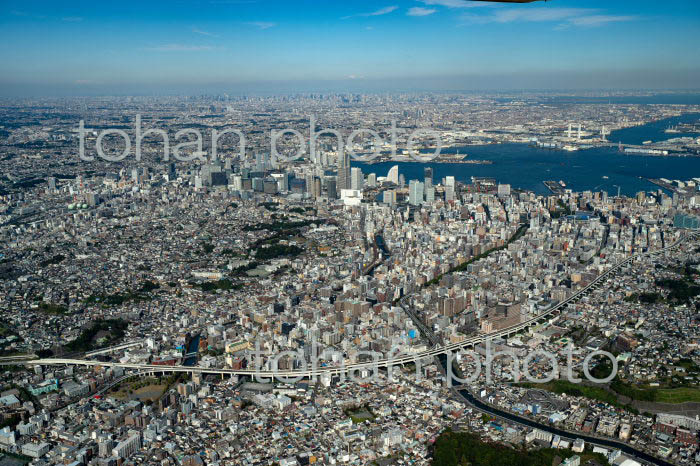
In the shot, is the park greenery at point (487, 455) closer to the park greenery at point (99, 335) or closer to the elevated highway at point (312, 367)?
the elevated highway at point (312, 367)

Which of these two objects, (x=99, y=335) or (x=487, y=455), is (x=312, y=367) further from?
(x=99, y=335)

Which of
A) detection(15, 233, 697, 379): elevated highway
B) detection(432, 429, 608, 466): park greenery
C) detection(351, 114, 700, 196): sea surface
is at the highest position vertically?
detection(351, 114, 700, 196): sea surface

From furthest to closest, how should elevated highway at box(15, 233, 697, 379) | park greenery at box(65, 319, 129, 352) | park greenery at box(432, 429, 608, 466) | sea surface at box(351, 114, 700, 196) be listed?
sea surface at box(351, 114, 700, 196)
park greenery at box(65, 319, 129, 352)
elevated highway at box(15, 233, 697, 379)
park greenery at box(432, 429, 608, 466)

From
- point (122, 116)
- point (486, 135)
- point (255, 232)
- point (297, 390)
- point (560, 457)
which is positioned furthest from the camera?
point (122, 116)

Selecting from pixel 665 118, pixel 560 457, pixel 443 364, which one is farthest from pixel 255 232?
pixel 665 118

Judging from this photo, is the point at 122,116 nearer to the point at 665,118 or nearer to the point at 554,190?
the point at 554,190

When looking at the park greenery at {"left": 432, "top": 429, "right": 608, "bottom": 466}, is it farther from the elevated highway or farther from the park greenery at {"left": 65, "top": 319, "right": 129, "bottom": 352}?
the park greenery at {"left": 65, "top": 319, "right": 129, "bottom": 352}

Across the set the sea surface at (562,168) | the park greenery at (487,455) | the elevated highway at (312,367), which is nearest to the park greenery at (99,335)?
the elevated highway at (312,367)

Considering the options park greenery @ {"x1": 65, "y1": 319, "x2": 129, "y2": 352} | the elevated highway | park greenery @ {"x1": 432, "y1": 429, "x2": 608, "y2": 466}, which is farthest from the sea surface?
park greenery @ {"x1": 432, "y1": 429, "x2": 608, "y2": 466}
